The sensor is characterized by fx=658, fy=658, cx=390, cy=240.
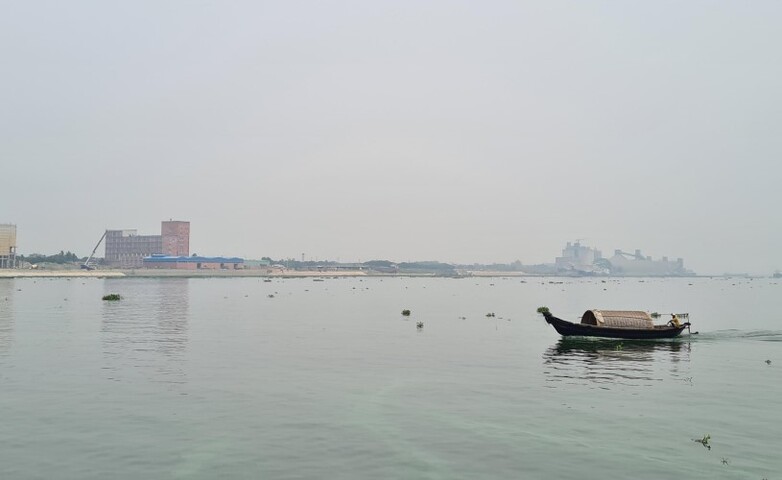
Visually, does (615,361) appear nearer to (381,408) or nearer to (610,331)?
(610,331)

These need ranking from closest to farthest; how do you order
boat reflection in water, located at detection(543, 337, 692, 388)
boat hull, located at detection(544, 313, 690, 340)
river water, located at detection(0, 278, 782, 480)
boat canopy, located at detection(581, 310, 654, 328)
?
river water, located at detection(0, 278, 782, 480) → boat reflection in water, located at detection(543, 337, 692, 388) → boat hull, located at detection(544, 313, 690, 340) → boat canopy, located at detection(581, 310, 654, 328)

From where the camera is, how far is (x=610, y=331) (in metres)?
59.5

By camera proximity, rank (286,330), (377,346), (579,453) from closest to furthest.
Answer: (579,453)
(377,346)
(286,330)

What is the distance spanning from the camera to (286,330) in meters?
68.2

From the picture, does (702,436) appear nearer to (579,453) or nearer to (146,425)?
(579,453)

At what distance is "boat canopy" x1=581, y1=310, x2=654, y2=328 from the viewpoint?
6050 cm

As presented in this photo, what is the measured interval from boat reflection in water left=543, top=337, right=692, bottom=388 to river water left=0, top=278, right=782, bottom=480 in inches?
8.1

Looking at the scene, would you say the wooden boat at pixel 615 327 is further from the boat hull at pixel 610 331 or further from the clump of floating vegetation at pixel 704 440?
the clump of floating vegetation at pixel 704 440

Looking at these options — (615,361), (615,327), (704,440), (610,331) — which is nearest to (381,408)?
(704,440)

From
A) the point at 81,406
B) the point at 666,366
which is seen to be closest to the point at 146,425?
the point at 81,406

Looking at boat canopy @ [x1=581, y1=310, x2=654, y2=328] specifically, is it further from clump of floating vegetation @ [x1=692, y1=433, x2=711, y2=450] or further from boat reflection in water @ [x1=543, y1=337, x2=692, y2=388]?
clump of floating vegetation @ [x1=692, y1=433, x2=711, y2=450]

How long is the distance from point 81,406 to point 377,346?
93.5ft

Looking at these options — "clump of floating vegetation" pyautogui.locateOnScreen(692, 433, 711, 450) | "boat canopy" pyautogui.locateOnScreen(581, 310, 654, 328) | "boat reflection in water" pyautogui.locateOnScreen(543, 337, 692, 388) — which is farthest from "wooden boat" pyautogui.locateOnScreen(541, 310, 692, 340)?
"clump of floating vegetation" pyautogui.locateOnScreen(692, 433, 711, 450)

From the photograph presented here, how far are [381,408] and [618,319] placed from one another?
37.8m
